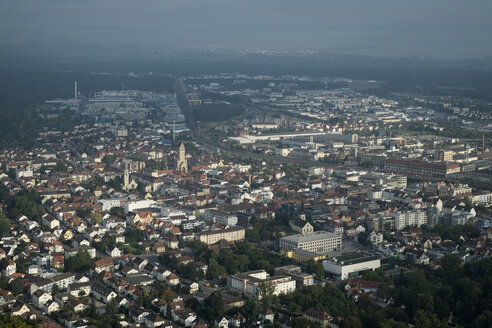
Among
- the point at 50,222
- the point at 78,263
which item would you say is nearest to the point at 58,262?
the point at 78,263

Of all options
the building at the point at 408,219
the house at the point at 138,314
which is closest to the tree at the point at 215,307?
the house at the point at 138,314

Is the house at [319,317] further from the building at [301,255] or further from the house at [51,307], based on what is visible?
the house at [51,307]

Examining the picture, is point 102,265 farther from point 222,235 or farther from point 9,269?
point 222,235

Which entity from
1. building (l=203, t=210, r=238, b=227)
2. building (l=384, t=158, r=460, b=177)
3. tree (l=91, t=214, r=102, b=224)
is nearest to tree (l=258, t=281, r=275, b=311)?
building (l=203, t=210, r=238, b=227)

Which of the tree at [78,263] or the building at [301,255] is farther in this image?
the building at [301,255]

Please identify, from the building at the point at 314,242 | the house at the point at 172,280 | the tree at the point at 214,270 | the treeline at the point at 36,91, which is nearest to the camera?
the house at the point at 172,280

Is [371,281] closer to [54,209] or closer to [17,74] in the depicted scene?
[54,209]

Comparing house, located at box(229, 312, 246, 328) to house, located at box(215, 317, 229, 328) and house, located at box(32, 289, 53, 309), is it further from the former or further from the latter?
house, located at box(32, 289, 53, 309)
